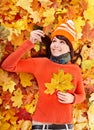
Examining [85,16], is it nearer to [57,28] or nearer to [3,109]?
[57,28]

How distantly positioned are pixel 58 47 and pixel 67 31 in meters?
0.07

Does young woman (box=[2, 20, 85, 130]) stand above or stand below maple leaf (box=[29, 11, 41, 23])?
below

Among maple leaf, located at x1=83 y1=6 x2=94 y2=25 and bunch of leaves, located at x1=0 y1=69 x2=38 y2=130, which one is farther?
maple leaf, located at x1=83 y1=6 x2=94 y2=25

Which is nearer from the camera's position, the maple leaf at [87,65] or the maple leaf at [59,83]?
the maple leaf at [59,83]

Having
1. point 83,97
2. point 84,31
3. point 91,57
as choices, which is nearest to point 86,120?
point 83,97

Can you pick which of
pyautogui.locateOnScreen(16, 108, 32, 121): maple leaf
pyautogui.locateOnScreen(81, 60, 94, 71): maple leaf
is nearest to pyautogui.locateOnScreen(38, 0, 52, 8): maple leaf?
pyautogui.locateOnScreen(81, 60, 94, 71): maple leaf

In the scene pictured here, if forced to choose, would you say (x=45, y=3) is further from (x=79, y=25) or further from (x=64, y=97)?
(x=64, y=97)

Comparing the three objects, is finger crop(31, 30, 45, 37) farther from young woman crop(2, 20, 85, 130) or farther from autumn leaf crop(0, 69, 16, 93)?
autumn leaf crop(0, 69, 16, 93)

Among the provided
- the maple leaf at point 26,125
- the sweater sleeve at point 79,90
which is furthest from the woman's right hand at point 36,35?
the maple leaf at point 26,125

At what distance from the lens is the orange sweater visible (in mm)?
1619

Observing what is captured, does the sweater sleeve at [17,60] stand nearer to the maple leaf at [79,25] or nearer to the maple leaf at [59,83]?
the maple leaf at [59,83]

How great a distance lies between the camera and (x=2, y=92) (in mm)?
1650

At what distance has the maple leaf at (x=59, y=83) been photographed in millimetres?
1629

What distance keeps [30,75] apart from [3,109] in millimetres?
174
